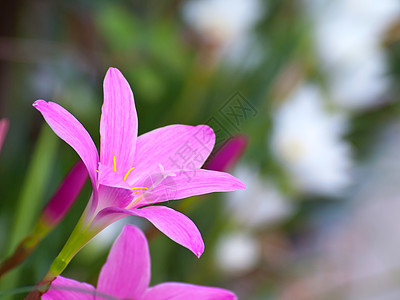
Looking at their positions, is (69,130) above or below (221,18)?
below

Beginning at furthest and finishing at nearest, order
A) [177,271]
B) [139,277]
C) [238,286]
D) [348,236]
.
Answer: [348,236]
[238,286]
[177,271]
[139,277]

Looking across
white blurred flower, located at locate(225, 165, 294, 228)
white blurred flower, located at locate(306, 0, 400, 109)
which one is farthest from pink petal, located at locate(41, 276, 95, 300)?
white blurred flower, located at locate(306, 0, 400, 109)

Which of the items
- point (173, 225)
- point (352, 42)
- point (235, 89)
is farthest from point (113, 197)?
point (352, 42)

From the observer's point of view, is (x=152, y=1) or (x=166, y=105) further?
(x=152, y=1)

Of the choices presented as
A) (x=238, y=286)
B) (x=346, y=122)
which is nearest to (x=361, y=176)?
(x=346, y=122)

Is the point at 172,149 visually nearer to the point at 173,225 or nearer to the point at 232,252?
the point at 173,225

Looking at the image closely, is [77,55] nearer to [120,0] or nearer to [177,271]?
[120,0]

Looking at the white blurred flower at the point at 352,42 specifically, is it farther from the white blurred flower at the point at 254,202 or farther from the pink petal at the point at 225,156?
the pink petal at the point at 225,156
